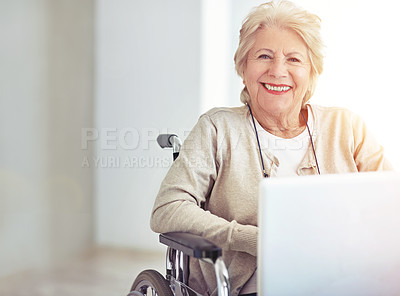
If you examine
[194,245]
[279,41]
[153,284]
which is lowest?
[153,284]

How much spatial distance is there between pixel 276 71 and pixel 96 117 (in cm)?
102

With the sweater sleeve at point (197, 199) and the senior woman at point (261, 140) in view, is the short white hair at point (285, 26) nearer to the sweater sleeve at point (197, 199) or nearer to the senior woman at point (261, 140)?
the senior woman at point (261, 140)

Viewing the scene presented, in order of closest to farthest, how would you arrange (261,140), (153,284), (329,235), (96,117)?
(329,235), (153,284), (261,140), (96,117)

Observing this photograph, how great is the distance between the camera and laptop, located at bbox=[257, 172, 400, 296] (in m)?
1.19

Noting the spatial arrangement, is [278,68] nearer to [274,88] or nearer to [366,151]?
[274,88]

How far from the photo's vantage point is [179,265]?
1670 mm

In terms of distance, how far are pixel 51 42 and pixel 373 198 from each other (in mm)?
1774

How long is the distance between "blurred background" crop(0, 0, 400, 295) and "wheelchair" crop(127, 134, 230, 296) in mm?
683

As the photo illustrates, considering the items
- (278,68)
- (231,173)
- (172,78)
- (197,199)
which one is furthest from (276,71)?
(172,78)

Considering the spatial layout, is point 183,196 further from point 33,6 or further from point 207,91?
point 33,6

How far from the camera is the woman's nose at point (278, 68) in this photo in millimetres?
1932

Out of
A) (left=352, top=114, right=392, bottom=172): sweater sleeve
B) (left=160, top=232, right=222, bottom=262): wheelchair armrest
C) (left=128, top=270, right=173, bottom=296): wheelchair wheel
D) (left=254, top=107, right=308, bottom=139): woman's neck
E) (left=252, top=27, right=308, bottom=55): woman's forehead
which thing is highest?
(left=252, top=27, right=308, bottom=55): woman's forehead

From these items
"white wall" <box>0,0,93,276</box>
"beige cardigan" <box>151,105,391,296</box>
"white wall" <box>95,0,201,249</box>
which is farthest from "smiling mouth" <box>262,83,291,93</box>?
"white wall" <box>0,0,93,276</box>

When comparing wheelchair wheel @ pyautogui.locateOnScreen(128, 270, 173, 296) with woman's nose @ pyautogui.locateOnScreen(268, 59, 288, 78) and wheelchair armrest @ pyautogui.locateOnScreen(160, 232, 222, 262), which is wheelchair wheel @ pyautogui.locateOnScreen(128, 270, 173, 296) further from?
woman's nose @ pyautogui.locateOnScreen(268, 59, 288, 78)
